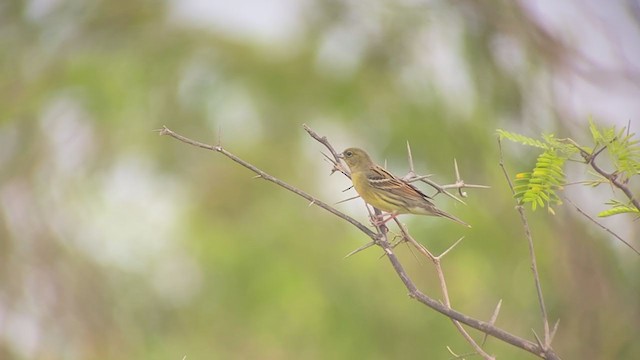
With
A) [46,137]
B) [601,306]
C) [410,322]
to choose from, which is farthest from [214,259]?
[601,306]

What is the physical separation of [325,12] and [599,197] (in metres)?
7.25

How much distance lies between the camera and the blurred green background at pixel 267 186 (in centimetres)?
972

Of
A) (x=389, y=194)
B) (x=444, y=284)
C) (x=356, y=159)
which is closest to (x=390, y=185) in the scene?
(x=389, y=194)

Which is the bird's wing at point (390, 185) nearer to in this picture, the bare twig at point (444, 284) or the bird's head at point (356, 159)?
the bird's head at point (356, 159)

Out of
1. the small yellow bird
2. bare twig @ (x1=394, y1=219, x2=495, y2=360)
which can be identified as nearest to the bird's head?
the small yellow bird

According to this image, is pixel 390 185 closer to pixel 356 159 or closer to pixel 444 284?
pixel 356 159

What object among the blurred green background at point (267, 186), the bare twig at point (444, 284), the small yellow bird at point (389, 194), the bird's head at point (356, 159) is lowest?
the bare twig at point (444, 284)

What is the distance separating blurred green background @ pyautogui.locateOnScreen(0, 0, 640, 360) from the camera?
972 cm

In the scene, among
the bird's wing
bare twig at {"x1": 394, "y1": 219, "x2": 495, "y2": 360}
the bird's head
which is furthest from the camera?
the bird's head

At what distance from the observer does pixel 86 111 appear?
52.8 ft

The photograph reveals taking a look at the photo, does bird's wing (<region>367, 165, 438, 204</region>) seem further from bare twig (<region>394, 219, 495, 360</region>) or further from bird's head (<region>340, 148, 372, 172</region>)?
bare twig (<region>394, 219, 495, 360</region>)

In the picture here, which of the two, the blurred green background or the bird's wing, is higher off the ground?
the blurred green background

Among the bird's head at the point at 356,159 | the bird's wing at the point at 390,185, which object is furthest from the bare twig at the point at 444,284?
the bird's head at the point at 356,159

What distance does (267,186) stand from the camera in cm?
1959
